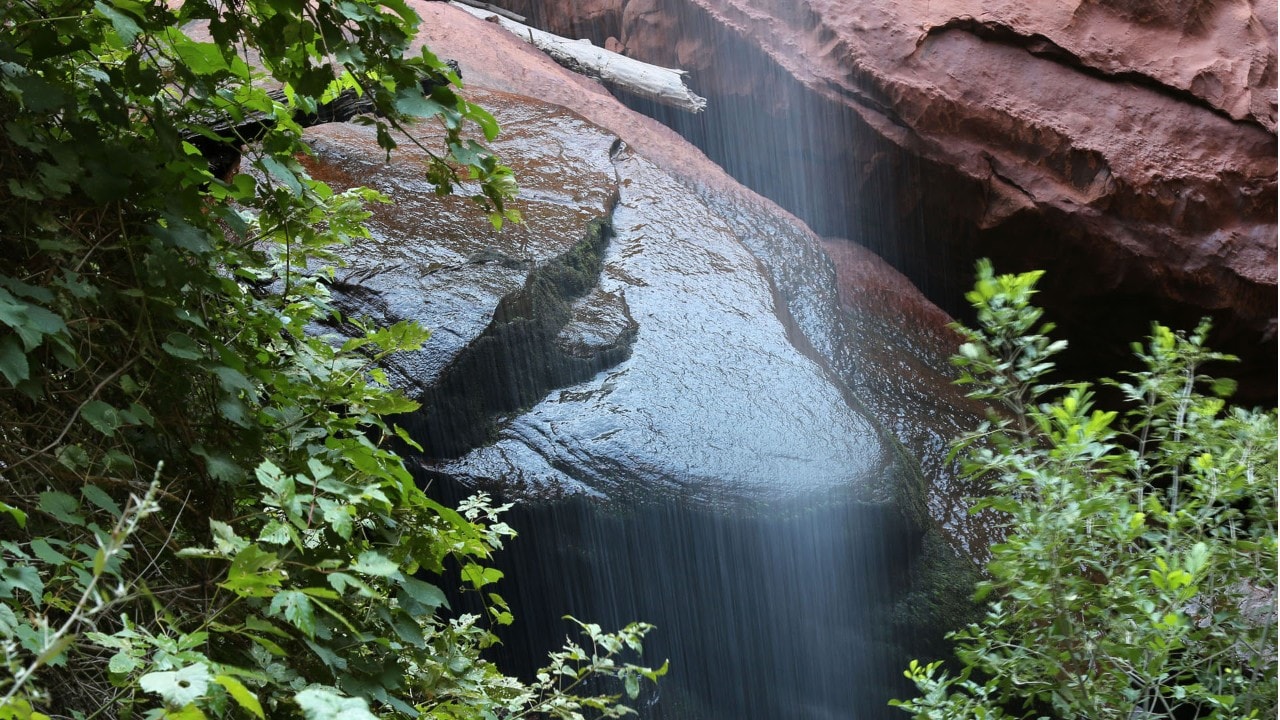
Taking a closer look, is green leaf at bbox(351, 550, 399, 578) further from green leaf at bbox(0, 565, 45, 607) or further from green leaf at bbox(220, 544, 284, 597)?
green leaf at bbox(0, 565, 45, 607)

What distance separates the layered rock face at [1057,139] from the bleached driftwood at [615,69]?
0.48 m

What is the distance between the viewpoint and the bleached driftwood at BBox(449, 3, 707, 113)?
7.22 metres

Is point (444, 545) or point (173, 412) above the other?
point (173, 412)

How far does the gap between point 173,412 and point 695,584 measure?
2.65 meters

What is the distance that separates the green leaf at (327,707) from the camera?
98cm

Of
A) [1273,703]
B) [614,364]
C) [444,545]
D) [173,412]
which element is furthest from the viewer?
[614,364]

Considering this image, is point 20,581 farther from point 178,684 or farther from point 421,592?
point 421,592

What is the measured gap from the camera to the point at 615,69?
24.2 feet

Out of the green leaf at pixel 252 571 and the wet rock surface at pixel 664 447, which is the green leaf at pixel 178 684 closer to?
the green leaf at pixel 252 571

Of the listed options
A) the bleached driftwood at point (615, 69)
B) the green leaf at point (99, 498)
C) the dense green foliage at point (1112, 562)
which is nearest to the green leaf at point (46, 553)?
the green leaf at point (99, 498)

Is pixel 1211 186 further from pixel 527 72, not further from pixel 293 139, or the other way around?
pixel 293 139

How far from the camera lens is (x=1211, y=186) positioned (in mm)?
5465

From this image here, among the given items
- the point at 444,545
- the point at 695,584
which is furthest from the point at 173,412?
the point at 695,584

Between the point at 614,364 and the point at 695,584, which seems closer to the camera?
the point at 695,584
